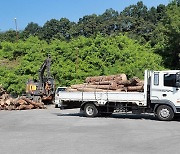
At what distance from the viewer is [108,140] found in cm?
1278

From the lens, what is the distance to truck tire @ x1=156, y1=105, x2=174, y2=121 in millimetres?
19670

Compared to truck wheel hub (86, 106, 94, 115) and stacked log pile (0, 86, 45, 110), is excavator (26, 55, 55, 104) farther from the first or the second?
truck wheel hub (86, 106, 94, 115)

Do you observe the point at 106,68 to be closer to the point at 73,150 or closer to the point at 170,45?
the point at 170,45

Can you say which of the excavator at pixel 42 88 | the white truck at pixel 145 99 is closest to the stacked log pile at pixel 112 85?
the white truck at pixel 145 99

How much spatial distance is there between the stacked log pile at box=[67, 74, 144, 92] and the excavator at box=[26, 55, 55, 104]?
1281 centimetres

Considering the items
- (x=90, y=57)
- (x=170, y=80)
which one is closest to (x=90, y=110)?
(x=170, y=80)

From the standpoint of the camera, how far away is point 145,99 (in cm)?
2041

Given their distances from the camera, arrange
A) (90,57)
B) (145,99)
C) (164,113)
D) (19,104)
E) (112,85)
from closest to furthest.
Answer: (164,113)
(145,99)
(112,85)
(19,104)
(90,57)

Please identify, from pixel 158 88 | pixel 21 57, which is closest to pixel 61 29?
pixel 21 57

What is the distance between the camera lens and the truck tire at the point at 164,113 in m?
19.7

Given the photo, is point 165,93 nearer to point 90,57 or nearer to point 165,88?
point 165,88

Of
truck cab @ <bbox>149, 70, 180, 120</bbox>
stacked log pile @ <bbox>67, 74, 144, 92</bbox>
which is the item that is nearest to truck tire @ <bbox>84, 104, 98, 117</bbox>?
stacked log pile @ <bbox>67, 74, 144, 92</bbox>

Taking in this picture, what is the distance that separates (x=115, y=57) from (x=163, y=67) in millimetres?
5995

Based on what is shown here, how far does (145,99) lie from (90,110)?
3477 millimetres
